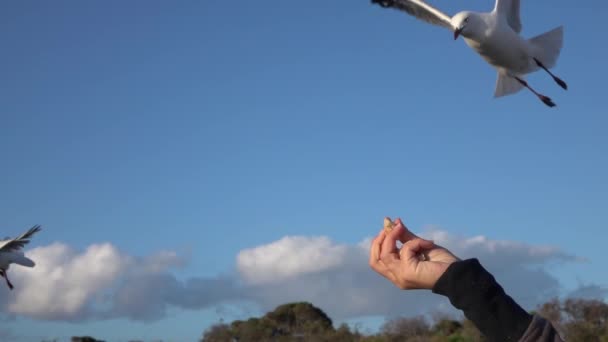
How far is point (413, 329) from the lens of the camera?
1069 inches

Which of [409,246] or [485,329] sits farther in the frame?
[409,246]

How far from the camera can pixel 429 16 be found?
29.6 ft

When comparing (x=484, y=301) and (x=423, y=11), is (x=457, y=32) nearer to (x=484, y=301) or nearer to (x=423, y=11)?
(x=423, y=11)

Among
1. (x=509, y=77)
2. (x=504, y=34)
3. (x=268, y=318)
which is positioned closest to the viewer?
(x=504, y=34)

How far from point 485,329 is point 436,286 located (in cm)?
12

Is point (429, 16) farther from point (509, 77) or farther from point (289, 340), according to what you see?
point (289, 340)

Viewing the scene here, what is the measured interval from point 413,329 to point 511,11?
19479mm

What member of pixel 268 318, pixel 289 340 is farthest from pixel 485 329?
pixel 268 318

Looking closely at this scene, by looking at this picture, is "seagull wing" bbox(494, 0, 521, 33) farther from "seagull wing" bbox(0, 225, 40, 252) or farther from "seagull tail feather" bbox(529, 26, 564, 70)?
"seagull wing" bbox(0, 225, 40, 252)

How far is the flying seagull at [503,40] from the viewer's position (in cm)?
775

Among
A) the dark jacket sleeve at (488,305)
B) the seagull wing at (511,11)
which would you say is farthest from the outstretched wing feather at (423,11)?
the dark jacket sleeve at (488,305)

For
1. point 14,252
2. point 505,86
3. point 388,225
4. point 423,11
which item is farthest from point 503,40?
point 14,252

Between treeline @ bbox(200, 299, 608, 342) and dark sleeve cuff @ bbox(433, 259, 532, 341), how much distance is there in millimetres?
17895

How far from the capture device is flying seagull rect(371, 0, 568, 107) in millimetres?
7746
